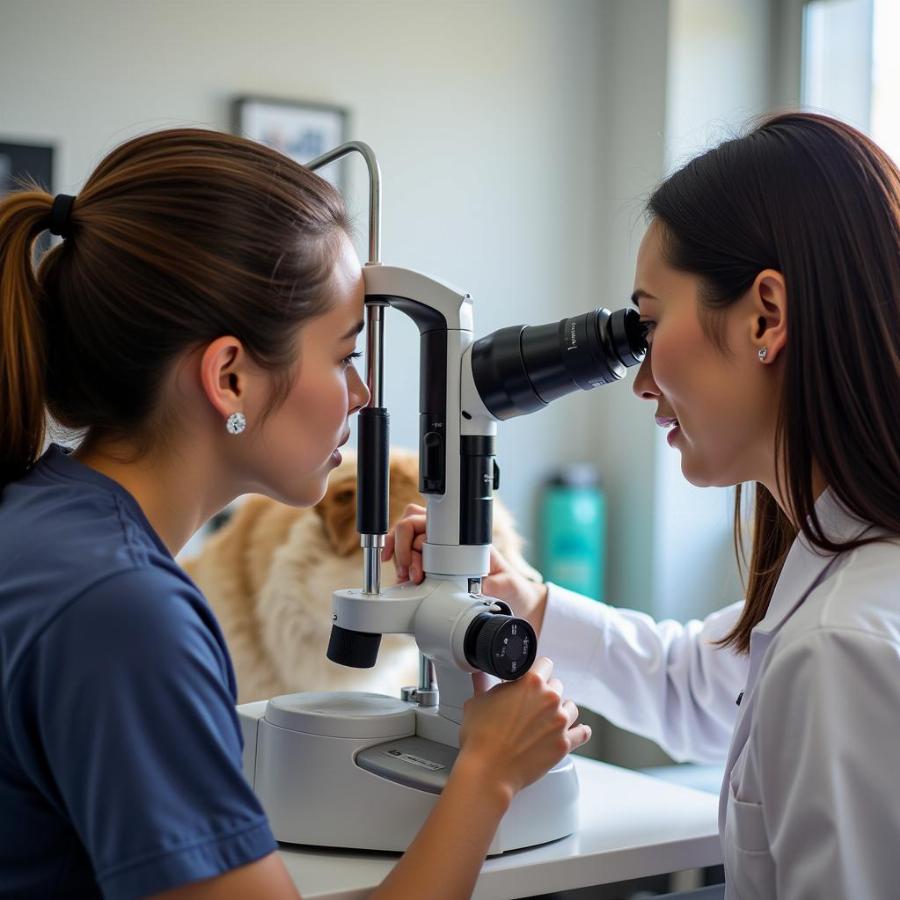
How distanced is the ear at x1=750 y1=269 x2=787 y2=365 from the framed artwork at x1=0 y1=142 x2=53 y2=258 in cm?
204

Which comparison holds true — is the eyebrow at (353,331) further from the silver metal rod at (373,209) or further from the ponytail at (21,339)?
the ponytail at (21,339)

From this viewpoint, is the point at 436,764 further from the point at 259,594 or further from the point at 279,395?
the point at 259,594

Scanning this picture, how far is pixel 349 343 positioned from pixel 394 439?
1.99m

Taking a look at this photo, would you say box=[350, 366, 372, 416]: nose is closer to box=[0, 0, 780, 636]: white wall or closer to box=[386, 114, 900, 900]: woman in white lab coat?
box=[386, 114, 900, 900]: woman in white lab coat

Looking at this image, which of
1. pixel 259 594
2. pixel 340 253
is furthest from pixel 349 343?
pixel 259 594

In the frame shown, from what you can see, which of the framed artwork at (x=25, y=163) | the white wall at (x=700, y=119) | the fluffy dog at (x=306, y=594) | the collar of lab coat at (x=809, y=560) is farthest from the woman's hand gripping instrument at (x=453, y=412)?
the white wall at (x=700, y=119)

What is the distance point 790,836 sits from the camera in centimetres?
84

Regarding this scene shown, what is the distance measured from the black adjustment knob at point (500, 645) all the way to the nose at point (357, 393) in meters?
0.23

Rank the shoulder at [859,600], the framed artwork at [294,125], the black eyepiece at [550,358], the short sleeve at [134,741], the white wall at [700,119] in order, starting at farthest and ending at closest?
the white wall at [700,119] < the framed artwork at [294,125] < the black eyepiece at [550,358] < the shoulder at [859,600] < the short sleeve at [134,741]

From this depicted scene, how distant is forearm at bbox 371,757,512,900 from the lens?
2.92 ft

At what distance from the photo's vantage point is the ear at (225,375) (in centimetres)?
94

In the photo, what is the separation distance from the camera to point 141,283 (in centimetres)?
92

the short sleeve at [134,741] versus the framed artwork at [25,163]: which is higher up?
the framed artwork at [25,163]

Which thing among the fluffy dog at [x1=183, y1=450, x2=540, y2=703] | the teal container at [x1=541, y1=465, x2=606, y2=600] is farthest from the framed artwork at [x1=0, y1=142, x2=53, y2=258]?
the teal container at [x1=541, y1=465, x2=606, y2=600]
